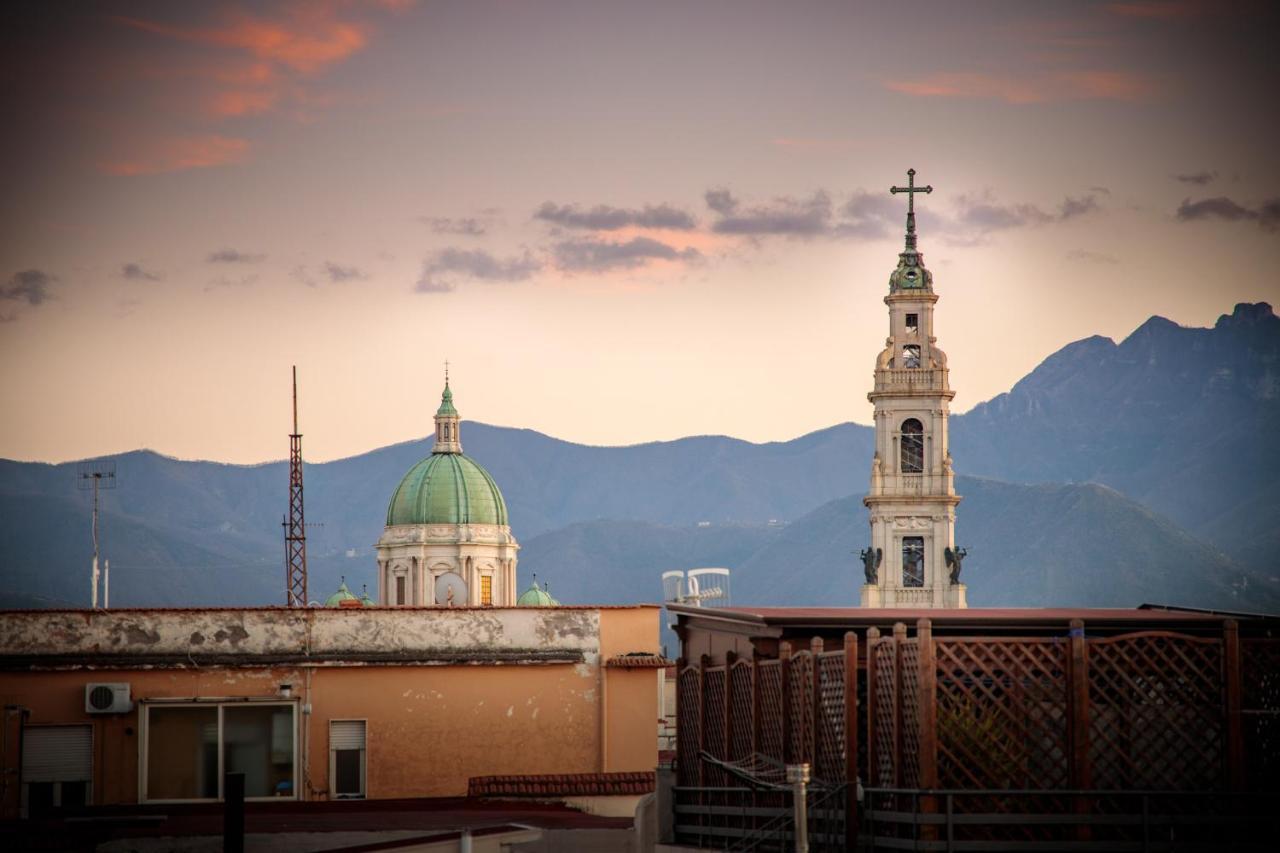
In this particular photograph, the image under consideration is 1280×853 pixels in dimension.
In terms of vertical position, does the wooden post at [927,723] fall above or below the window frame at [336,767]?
above

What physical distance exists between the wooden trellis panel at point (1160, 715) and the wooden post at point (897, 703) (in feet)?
6.63

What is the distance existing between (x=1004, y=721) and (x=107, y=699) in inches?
681

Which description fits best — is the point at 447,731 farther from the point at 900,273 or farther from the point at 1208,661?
the point at 900,273

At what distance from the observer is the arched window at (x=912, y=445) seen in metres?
134

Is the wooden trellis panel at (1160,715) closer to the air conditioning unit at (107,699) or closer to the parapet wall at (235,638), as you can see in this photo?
the parapet wall at (235,638)

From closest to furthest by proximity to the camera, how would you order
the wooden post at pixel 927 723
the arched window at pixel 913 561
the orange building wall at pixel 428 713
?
the wooden post at pixel 927 723 < the orange building wall at pixel 428 713 < the arched window at pixel 913 561

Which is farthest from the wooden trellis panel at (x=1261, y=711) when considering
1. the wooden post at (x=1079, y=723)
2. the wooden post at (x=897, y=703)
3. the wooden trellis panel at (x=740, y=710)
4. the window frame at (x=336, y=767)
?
the window frame at (x=336, y=767)

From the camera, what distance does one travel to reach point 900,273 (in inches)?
5374

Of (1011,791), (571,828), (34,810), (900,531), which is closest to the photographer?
(1011,791)

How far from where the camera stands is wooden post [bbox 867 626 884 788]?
2631cm

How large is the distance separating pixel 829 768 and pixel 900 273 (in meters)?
110

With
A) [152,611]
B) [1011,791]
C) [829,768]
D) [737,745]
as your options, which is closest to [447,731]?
[152,611]

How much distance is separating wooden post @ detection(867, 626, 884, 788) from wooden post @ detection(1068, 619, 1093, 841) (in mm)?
2338

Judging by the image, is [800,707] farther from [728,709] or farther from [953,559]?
[953,559]
